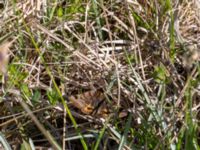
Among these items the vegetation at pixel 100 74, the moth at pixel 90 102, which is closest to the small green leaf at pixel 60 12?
the vegetation at pixel 100 74

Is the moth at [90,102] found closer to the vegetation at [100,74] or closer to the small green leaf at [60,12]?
the vegetation at [100,74]

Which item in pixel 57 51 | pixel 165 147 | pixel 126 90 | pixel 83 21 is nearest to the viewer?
pixel 165 147

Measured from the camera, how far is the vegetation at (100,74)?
1.16m

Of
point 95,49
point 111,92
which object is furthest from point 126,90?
point 95,49

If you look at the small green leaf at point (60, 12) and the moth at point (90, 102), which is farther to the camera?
the small green leaf at point (60, 12)

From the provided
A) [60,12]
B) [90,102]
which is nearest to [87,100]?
[90,102]

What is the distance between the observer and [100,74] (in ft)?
4.45

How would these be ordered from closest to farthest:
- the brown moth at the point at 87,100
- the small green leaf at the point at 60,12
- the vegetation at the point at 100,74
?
the vegetation at the point at 100,74 → the brown moth at the point at 87,100 → the small green leaf at the point at 60,12

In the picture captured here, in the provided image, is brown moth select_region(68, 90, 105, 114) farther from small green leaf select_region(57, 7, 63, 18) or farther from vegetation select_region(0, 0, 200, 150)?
small green leaf select_region(57, 7, 63, 18)

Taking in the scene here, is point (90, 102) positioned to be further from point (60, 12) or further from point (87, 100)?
point (60, 12)

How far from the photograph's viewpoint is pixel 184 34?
151 centimetres

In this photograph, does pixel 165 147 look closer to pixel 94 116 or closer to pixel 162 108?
pixel 162 108

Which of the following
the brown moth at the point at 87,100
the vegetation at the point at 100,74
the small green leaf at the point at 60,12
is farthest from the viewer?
the small green leaf at the point at 60,12

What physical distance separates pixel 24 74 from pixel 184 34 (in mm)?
533
